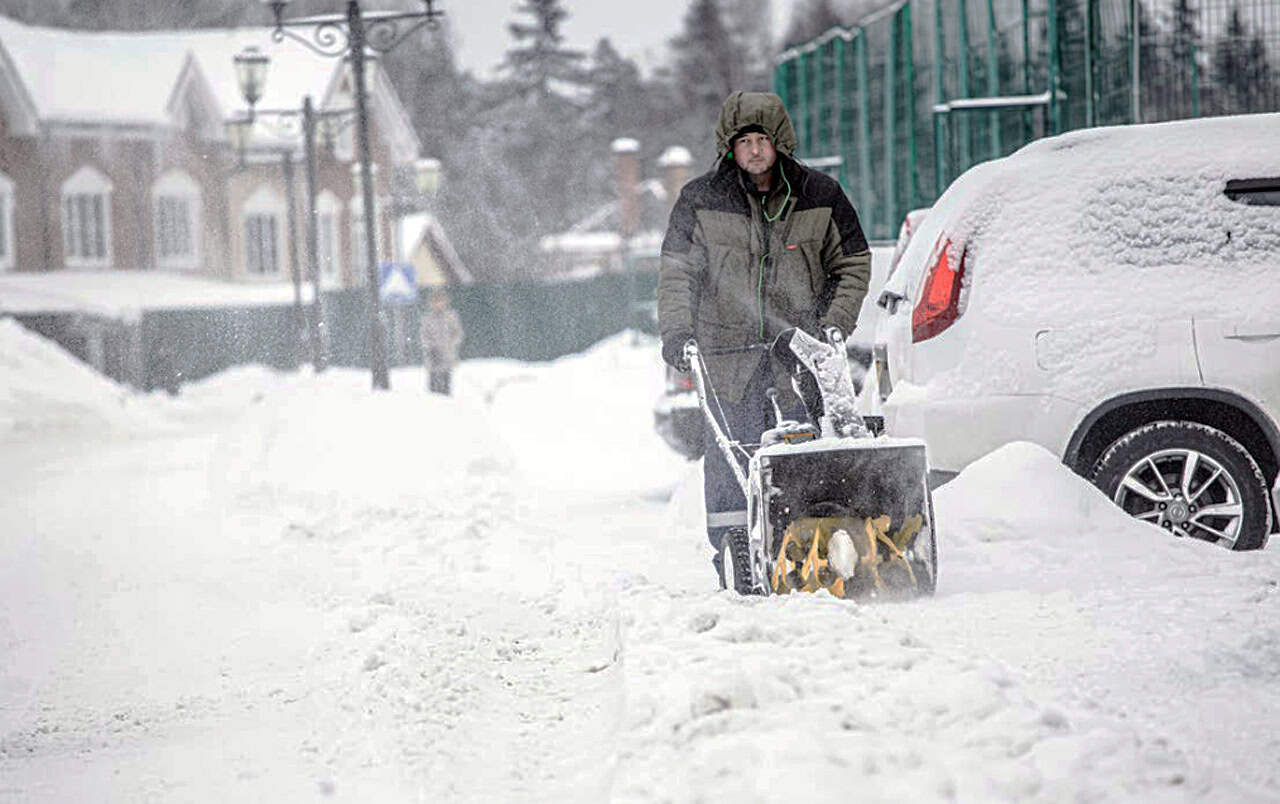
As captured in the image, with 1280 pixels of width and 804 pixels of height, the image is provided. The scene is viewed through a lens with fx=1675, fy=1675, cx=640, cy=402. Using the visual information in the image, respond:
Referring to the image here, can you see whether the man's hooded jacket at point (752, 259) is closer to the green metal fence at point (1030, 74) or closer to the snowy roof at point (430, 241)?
the green metal fence at point (1030, 74)

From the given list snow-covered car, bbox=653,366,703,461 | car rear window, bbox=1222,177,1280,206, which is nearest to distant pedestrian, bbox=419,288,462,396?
snow-covered car, bbox=653,366,703,461

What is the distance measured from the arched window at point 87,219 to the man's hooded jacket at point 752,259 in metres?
39.9

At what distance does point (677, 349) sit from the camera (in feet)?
19.6

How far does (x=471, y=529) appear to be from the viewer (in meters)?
9.51

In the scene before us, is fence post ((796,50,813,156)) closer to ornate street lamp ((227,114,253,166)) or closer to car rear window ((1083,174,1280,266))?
ornate street lamp ((227,114,253,166))

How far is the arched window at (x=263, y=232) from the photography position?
150 feet

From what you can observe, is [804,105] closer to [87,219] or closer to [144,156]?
[144,156]

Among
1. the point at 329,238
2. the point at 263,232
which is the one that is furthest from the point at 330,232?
the point at 263,232

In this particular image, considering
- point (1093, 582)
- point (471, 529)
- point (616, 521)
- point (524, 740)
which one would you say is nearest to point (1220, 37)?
point (616, 521)

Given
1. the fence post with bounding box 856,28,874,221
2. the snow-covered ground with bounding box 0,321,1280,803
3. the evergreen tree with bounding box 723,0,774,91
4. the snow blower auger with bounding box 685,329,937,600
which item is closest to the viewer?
the snow-covered ground with bounding box 0,321,1280,803

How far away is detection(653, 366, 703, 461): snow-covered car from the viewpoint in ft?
Result: 35.4

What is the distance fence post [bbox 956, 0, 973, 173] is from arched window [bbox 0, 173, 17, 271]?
105 ft

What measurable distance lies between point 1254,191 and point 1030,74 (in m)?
10.8

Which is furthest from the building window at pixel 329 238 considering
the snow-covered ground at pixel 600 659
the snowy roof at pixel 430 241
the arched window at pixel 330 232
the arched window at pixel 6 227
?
the snow-covered ground at pixel 600 659
